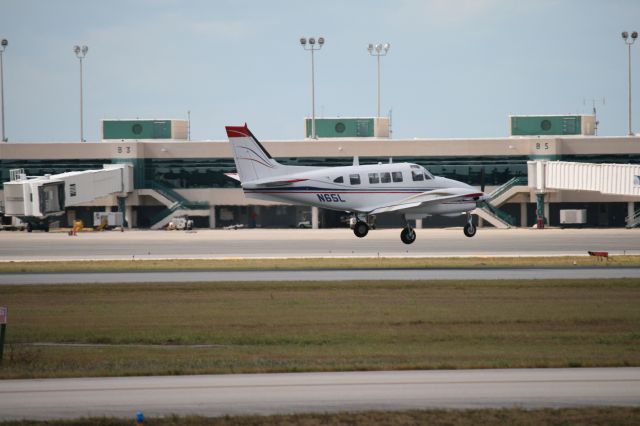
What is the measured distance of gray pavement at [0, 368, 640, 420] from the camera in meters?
21.8

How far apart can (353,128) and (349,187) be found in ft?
205

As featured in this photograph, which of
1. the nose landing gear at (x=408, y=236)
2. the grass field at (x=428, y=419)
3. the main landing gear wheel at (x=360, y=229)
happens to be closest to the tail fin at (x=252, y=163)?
the main landing gear wheel at (x=360, y=229)

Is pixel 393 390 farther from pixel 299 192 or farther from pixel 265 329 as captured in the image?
pixel 299 192

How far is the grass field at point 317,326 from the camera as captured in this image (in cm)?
2766

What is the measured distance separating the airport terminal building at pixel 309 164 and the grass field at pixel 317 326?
70.1m

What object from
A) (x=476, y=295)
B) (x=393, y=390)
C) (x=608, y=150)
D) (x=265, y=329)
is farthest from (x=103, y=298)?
(x=608, y=150)

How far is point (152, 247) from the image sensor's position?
7838 cm

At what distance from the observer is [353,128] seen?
128 m

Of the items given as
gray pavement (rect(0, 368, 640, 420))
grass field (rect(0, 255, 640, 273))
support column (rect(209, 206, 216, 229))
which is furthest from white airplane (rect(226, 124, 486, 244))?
support column (rect(209, 206, 216, 229))

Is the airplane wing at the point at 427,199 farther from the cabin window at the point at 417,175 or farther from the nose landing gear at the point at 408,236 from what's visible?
the nose landing gear at the point at 408,236

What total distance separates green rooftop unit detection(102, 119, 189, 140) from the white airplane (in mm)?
62847

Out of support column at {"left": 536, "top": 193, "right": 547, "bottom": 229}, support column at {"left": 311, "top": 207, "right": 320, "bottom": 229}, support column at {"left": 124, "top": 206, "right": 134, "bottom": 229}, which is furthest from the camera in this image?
support column at {"left": 124, "top": 206, "right": 134, "bottom": 229}

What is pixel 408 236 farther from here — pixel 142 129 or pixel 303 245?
pixel 142 129

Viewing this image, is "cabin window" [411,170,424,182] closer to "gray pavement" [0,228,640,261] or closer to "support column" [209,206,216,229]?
"gray pavement" [0,228,640,261]
